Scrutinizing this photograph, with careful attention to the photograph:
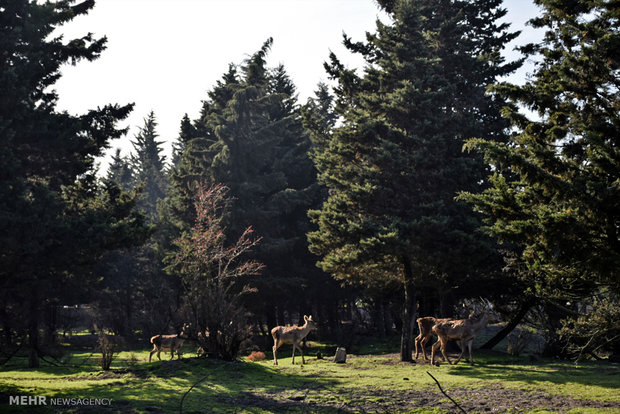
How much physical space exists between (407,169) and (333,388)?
11090 millimetres

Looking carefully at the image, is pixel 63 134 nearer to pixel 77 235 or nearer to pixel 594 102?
pixel 77 235

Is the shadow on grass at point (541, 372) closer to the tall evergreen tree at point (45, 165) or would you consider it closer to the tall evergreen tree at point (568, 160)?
the tall evergreen tree at point (568, 160)

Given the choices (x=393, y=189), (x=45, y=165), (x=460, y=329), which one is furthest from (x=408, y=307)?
(x=45, y=165)

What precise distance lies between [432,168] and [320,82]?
159 feet

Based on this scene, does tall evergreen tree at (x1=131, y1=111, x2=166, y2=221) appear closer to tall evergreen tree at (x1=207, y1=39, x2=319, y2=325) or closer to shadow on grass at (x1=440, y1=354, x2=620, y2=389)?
tall evergreen tree at (x1=207, y1=39, x2=319, y2=325)

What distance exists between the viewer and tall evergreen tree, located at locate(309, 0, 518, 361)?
2036cm

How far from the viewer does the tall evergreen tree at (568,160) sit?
9.12 meters

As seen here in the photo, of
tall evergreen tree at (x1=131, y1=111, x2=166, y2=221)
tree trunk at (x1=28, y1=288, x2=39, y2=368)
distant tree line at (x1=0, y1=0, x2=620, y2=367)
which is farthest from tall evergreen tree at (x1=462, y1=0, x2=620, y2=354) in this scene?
tall evergreen tree at (x1=131, y1=111, x2=166, y2=221)

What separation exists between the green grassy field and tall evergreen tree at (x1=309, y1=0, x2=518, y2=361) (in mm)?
4452

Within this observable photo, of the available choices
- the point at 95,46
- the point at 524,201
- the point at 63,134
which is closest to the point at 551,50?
the point at 524,201

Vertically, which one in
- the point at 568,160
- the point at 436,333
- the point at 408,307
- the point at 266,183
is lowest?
the point at 436,333

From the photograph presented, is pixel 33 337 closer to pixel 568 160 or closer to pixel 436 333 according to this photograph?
pixel 436 333

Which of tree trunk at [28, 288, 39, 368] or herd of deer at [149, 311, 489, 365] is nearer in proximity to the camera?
herd of deer at [149, 311, 489, 365]

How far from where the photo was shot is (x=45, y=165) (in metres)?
21.0
